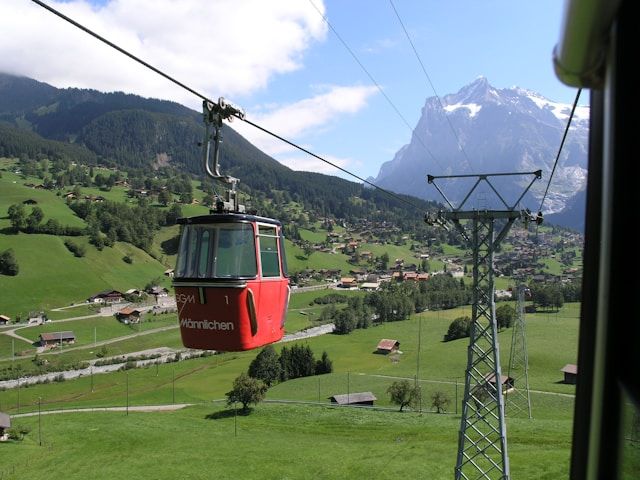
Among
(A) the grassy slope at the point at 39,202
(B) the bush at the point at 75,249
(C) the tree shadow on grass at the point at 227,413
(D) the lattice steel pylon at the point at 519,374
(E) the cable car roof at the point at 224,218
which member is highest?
(A) the grassy slope at the point at 39,202

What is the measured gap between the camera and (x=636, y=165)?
1.63 meters

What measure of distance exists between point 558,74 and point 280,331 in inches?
476

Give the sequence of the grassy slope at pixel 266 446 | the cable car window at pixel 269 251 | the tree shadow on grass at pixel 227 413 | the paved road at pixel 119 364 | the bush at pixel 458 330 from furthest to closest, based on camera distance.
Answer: the bush at pixel 458 330, the paved road at pixel 119 364, the tree shadow on grass at pixel 227 413, the grassy slope at pixel 266 446, the cable car window at pixel 269 251

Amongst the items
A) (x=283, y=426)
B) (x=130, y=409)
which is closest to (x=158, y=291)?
(x=130, y=409)

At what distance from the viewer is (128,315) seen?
395 ft

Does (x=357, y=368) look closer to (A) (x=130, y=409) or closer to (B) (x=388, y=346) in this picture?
(B) (x=388, y=346)

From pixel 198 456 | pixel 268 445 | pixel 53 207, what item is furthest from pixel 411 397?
pixel 53 207

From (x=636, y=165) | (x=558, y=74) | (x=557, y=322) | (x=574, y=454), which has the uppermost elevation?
(x=558, y=74)

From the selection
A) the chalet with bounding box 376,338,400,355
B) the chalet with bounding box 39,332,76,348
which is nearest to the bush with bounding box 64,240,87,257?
the chalet with bounding box 39,332,76,348

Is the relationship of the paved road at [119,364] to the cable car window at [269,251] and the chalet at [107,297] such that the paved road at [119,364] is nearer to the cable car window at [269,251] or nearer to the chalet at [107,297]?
the chalet at [107,297]

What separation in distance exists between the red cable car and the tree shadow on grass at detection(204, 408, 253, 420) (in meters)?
53.8

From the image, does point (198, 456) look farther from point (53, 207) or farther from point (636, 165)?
point (53, 207)

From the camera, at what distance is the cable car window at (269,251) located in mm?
12062

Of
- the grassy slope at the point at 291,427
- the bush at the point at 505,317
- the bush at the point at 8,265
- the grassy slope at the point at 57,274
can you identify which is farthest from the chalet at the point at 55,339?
the bush at the point at 505,317
